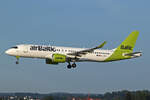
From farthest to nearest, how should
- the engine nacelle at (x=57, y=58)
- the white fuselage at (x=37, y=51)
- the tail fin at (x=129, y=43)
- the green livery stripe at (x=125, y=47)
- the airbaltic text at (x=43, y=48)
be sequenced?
1. the tail fin at (x=129, y=43)
2. the green livery stripe at (x=125, y=47)
3. the engine nacelle at (x=57, y=58)
4. the airbaltic text at (x=43, y=48)
5. the white fuselage at (x=37, y=51)

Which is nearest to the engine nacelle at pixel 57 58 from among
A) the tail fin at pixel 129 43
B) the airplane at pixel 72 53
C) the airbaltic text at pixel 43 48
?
the airplane at pixel 72 53

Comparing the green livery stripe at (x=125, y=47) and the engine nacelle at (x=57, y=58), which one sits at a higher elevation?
the green livery stripe at (x=125, y=47)

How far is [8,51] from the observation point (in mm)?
79062

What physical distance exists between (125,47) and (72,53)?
16571 mm

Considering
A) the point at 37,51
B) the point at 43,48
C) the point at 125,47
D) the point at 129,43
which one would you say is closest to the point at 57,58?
the point at 43,48

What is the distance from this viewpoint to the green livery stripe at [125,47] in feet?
290

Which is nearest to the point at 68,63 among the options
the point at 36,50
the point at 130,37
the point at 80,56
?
the point at 80,56

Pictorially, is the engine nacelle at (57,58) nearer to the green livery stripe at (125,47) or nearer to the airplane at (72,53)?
Answer: the airplane at (72,53)

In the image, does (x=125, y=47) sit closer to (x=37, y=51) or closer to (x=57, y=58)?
(x=57, y=58)

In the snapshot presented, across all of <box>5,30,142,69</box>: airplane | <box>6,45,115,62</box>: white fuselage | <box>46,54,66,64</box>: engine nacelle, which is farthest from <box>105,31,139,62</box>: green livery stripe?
<box>46,54,66,64</box>: engine nacelle

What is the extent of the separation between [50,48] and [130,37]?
23964 millimetres

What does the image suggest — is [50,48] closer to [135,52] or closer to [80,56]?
[80,56]

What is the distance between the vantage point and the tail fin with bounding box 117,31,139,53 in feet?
300

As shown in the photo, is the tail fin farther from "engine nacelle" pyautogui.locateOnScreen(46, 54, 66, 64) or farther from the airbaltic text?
the airbaltic text
